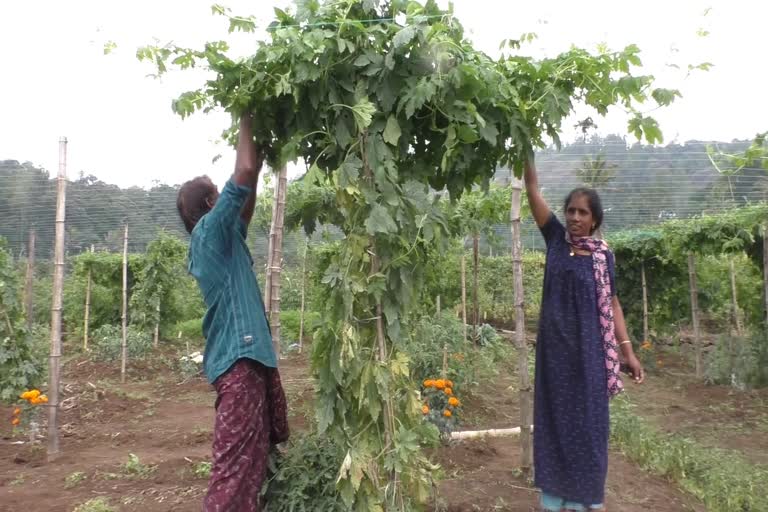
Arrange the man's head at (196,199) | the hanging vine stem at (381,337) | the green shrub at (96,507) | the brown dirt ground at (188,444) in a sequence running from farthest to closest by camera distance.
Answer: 1. the brown dirt ground at (188,444)
2. the green shrub at (96,507)
3. the man's head at (196,199)
4. the hanging vine stem at (381,337)

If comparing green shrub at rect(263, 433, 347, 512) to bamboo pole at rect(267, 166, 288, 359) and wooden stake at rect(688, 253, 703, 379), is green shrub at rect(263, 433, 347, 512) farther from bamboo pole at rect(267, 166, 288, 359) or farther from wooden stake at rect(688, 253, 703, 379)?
Result: wooden stake at rect(688, 253, 703, 379)

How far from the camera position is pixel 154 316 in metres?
11.5

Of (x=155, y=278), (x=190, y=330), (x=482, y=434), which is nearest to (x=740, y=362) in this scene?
(x=482, y=434)

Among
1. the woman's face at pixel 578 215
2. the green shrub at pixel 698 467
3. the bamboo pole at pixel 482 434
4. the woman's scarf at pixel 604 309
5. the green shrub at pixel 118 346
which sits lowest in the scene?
the green shrub at pixel 698 467

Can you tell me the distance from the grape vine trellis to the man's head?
1.00ft

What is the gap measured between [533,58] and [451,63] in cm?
41

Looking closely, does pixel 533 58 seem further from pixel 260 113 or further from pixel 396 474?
pixel 396 474

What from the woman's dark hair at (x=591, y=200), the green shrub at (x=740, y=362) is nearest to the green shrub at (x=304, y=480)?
the woman's dark hair at (x=591, y=200)

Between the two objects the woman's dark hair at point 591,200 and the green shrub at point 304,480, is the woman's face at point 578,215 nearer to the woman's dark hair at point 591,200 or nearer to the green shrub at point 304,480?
the woman's dark hair at point 591,200

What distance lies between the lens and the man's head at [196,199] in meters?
2.53

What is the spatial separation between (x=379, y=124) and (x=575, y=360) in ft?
4.37

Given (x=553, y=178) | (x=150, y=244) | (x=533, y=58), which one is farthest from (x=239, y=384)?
(x=150, y=244)

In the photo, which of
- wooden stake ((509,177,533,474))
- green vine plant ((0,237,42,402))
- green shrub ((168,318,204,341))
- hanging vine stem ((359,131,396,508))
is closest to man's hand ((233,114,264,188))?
hanging vine stem ((359,131,396,508))

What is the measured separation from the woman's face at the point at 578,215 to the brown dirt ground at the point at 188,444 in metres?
1.40
